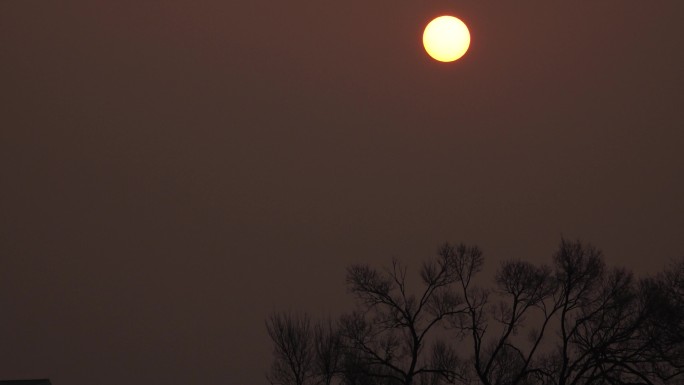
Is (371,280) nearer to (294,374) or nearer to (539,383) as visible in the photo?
(294,374)

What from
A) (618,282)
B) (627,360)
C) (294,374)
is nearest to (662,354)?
(627,360)

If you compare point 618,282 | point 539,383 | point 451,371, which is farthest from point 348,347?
point 618,282

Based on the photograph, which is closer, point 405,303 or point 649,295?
point 649,295

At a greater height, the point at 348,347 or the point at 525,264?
the point at 525,264

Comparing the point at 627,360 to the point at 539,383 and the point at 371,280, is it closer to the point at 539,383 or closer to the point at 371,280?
the point at 539,383

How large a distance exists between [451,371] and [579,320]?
7.32 m

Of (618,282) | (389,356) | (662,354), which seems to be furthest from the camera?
(389,356)

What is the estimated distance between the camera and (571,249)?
147ft

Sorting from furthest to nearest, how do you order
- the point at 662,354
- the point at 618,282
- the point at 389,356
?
1. the point at 389,356
2. the point at 618,282
3. the point at 662,354

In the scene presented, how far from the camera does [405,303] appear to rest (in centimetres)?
4762

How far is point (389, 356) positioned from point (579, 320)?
10003 mm

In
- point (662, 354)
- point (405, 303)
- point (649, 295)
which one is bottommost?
point (662, 354)

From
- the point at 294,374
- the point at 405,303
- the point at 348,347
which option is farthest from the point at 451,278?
the point at 294,374

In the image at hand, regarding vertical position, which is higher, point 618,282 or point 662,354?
point 618,282
